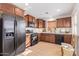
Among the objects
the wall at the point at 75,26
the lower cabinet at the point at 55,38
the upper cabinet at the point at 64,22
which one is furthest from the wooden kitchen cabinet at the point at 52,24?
the wall at the point at 75,26

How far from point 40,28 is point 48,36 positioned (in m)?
0.37

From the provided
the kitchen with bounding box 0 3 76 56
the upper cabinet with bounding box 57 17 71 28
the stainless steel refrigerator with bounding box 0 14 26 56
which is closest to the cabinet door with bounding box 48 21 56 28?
the kitchen with bounding box 0 3 76 56

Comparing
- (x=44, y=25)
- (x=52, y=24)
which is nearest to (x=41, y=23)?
(x=44, y=25)

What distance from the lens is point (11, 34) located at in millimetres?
1284

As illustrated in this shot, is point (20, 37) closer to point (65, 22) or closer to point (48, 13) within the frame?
point (48, 13)

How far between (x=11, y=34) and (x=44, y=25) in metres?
0.73

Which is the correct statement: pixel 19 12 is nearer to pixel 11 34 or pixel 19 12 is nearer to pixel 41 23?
pixel 11 34

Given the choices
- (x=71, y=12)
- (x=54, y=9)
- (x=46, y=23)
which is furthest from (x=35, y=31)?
(x=71, y=12)

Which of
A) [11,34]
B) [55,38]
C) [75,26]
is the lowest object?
[55,38]

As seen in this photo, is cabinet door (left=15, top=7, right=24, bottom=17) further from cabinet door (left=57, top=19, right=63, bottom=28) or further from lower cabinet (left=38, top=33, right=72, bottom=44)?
cabinet door (left=57, top=19, right=63, bottom=28)

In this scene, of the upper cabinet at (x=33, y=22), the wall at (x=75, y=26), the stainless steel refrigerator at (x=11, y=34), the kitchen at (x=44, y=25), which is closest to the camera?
the stainless steel refrigerator at (x=11, y=34)

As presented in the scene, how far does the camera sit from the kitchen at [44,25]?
4.21ft

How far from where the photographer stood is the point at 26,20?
1.44 meters

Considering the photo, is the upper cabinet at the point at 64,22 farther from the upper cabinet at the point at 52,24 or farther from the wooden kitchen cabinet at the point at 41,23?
the wooden kitchen cabinet at the point at 41,23
